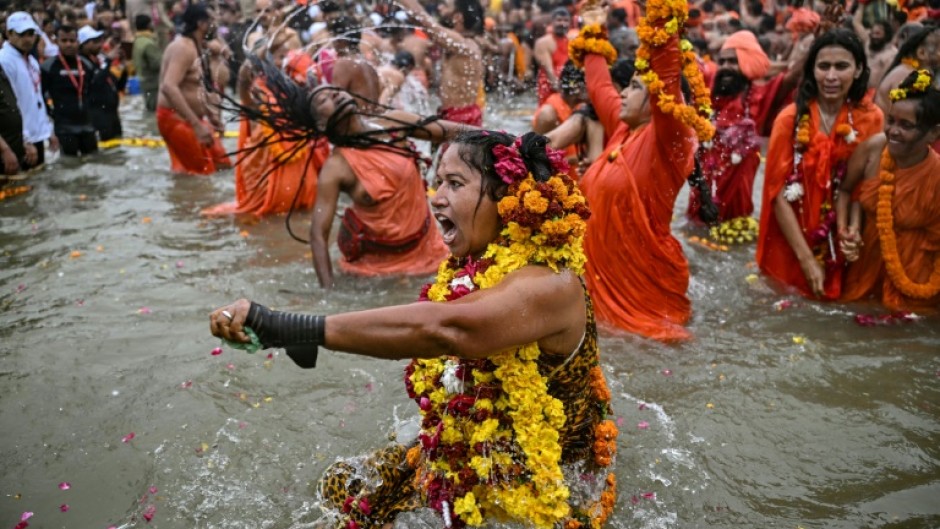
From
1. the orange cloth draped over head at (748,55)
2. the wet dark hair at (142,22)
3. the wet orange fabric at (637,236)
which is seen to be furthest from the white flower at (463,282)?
the wet dark hair at (142,22)

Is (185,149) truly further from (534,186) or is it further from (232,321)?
(232,321)

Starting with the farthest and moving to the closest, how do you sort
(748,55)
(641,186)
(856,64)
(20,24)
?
(20,24)
(748,55)
(856,64)
(641,186)

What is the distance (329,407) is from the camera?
403 centimetres

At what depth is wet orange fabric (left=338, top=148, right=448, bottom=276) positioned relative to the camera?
5404 millimetres

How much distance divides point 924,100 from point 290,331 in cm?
402

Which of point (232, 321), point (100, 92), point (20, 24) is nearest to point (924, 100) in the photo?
point (232, 321)

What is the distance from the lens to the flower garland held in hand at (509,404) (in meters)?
2.36

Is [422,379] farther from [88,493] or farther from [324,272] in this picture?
[324,272]

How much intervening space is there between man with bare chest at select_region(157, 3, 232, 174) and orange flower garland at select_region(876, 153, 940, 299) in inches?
227

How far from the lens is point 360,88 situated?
231 inches

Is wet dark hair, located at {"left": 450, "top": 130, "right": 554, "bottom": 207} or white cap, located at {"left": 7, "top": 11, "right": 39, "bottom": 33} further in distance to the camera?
white cap, located at {"left": 7, "top": 11, "right": 39, "bottom": 33}

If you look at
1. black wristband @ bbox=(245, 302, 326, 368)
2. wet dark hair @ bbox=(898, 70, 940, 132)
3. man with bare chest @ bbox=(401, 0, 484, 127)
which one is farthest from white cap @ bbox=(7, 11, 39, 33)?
wet dark hair @ bbox=(898, 70, 940, 132)

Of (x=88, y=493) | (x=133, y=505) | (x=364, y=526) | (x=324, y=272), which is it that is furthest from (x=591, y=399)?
(x=324, y=272)

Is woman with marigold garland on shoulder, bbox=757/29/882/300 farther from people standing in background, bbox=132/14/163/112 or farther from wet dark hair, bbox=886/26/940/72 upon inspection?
people standing in background, bbox=132/14/163/112
